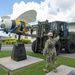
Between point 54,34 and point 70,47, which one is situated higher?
point 54,34

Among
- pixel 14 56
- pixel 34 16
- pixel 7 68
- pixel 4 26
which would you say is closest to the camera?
pixel 7 68

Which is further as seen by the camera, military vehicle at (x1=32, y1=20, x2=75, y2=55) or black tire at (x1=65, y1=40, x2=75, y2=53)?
black tire at (x1=65, y1=40, x2=75, y2=53)

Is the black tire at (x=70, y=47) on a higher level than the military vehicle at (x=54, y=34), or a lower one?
lower

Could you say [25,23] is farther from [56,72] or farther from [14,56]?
[56,72]

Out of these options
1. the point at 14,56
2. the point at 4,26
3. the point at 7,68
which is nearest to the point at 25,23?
the point at 4,26

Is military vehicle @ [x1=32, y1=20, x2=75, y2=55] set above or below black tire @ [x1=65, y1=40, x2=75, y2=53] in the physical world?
above

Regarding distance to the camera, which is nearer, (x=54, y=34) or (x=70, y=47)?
(x=54, y=34)

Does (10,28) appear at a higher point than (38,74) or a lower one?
higher

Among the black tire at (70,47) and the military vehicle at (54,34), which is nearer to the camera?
the military vehicle at (54,34)

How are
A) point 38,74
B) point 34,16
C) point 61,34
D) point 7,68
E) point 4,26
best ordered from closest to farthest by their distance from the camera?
point 38,74 < point 7,68 < point 4,26 < point 34,16 < point 61,34

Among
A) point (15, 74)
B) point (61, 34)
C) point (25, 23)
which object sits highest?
→ point (25, 23)

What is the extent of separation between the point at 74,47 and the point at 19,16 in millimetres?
5913

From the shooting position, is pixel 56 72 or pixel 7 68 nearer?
pixel 56 72

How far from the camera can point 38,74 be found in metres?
4.89
